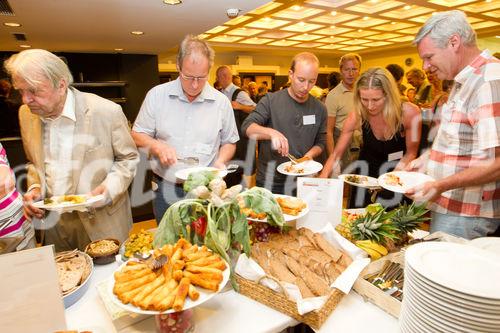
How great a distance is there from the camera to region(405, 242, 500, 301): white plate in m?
0.70

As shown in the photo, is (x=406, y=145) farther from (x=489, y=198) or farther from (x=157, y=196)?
(x=157, y=196)

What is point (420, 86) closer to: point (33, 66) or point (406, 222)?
point (406, 222)

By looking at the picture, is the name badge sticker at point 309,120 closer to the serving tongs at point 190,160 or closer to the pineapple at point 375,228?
the serving tongs at point 190,160

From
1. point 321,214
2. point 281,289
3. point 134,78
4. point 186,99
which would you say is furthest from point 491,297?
point 134,78

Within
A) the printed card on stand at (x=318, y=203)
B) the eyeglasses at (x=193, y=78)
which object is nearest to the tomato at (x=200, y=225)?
the printed card on stand at (x=318, y=203)

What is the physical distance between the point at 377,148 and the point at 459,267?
5.15ft

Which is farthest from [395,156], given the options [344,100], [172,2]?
[172,2]

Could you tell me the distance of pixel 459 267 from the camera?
0.78 meters

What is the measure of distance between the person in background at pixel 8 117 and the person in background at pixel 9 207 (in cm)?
583

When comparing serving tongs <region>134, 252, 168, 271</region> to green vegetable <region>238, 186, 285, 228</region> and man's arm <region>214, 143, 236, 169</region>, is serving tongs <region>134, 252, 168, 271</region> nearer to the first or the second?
green vegetable <region>238, 186, 285, 228</region>

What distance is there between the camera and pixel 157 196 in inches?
83.4

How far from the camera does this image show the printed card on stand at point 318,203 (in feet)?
4.98

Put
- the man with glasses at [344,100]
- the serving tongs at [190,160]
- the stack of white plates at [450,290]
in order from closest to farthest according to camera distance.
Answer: the stack of white plates at [450,290] → the serving tongs at [190,160] → the man with glasses at [344,100]

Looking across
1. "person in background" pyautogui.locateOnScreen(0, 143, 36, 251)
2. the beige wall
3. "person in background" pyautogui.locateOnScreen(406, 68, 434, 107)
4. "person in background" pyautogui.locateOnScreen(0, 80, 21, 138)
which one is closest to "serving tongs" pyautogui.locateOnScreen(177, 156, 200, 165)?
"person in background" pyautogui.locateOnScreen(0, 143, 36, 251)
